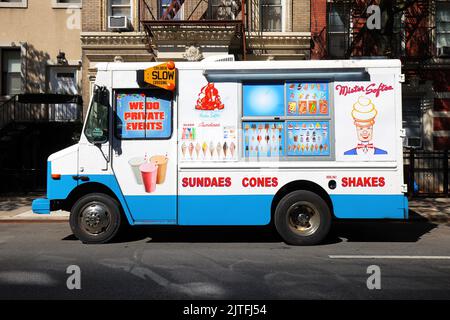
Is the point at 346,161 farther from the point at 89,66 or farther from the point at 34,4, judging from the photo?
the point at 34,4

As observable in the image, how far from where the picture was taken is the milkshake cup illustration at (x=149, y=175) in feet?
25.6

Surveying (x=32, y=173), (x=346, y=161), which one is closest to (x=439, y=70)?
(x=346, y=161)

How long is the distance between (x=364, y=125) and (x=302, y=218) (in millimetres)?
1930

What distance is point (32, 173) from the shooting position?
51.8ft

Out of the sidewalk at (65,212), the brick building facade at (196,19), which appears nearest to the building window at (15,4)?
the brick building facade at (196,19)

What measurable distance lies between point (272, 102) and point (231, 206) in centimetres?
195

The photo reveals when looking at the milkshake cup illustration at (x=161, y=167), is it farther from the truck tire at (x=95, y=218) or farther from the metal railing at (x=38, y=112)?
the metal railing at (x=38, y=112)

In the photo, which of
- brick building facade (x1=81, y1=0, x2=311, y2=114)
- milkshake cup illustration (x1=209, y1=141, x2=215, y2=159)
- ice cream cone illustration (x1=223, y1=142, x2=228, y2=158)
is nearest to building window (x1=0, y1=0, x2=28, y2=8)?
brick building facade (x1=81, y1=0, x2=311, y2=114)

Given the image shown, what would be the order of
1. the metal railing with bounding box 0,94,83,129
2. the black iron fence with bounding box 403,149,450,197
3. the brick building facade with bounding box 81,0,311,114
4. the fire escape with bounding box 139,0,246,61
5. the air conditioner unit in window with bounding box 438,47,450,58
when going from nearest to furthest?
the black iron fence with bounding box 403,149,450,197, the fire escape with bounding box 139,0,246,61, the brick building facade with bounding box 81,0,311,114, the air conditioner unit in window with bounding box 438,47,450,58, the metal railing with bounding box 0,94,83,129

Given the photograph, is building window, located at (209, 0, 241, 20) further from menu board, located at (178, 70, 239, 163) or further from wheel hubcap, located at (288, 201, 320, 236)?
wheel hubcap, located at (288, 201, 320, 236)

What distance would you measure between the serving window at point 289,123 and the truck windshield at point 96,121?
242 cm

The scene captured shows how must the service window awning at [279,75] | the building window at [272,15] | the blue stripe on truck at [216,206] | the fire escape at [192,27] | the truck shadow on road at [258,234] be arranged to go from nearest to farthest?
the blue stripe on truck at [216,206], the service window awning at [279,75], the truck shadow on road at [258,234], the fire escape at [192,27], the building window at [272,15]

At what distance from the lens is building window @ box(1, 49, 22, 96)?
18.2m
